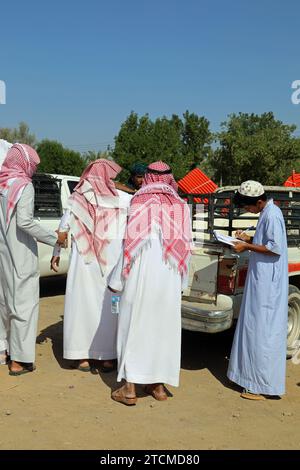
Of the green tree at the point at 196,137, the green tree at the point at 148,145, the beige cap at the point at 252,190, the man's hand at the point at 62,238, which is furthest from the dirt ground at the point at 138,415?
the green tree at the point at 196,137

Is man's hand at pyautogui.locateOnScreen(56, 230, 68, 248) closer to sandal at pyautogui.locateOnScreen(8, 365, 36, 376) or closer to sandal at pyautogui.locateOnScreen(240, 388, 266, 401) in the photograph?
sandal at pyautogui.locateOnScreen(8, 365, 36, 376)

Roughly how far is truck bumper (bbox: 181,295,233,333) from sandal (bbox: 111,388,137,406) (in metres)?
0.83

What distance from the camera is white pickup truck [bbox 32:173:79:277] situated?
24.3 ft

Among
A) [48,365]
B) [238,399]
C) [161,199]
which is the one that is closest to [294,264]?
[238,399]

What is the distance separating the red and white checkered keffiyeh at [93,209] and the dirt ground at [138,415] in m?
1.13

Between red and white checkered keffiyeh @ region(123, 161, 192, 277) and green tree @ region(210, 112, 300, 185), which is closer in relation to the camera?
red and white checkered keffiyeh @ region(123, 161, 192, 277)

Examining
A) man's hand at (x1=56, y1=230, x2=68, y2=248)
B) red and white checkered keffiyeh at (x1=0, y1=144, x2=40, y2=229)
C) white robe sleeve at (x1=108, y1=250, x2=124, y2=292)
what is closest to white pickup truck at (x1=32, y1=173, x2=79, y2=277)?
man's hand at (x1=56, y1=230, x2=68, y2=248)

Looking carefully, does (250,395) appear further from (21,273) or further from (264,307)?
(21,273)

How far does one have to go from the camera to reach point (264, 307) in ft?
13.1

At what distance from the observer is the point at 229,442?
10.7 feet

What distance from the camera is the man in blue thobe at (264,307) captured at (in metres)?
3.97

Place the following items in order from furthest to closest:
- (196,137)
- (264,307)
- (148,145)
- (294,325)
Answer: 1. (196,137)
2. (148,145)
3. (294,325)
4. (264,307)

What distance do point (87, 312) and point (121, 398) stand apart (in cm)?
95

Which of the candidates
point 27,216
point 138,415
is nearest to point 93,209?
point 27,216
